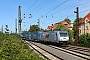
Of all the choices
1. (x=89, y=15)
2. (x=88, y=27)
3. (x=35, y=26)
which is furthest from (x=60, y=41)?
(x=35, y=26)

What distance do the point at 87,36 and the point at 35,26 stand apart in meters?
56.2

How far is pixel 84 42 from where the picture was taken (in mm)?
35531

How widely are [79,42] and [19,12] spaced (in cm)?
2419

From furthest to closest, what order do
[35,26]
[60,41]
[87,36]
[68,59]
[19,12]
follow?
[35,26]
[19,12]
[87,36]
[60,41]
[68,59]

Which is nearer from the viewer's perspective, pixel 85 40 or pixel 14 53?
pixel 14 53

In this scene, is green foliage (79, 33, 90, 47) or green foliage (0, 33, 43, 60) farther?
green foliage (79, 33, 90, 47)

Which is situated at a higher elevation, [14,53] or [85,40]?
[85,40]

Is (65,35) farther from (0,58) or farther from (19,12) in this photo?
(0,58)

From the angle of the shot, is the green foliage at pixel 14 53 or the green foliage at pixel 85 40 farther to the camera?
the green foliage at pixel 85 40

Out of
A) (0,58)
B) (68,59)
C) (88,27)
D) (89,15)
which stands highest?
(89,15)

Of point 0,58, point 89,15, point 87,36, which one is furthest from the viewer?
point 89,15

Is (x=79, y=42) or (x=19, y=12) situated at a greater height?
(x=19, y=12)

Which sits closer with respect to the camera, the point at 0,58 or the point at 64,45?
the point at 0,58

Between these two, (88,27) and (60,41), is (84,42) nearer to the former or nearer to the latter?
(60,41)
